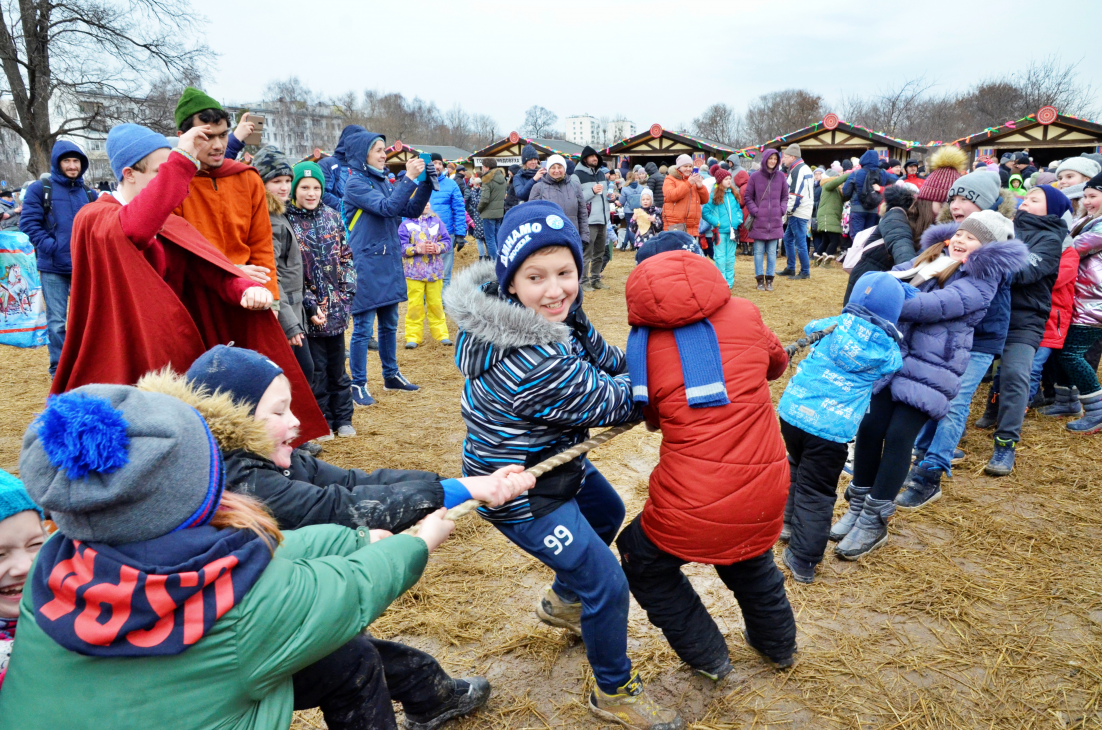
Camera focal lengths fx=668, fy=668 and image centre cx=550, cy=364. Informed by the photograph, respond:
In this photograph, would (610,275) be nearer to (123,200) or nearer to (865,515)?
(865,515)

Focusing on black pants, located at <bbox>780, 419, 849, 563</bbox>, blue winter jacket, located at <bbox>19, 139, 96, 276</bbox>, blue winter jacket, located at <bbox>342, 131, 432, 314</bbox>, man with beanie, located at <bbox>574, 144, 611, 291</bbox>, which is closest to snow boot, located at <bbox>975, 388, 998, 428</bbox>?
black pants, located at <bbox>780, 419, 849, 563</bbox>

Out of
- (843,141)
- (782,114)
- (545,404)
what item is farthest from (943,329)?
(782,114)

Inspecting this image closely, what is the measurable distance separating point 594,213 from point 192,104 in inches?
345

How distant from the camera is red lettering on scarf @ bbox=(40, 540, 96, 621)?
4.35ft

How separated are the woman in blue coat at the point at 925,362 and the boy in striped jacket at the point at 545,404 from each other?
1.90m

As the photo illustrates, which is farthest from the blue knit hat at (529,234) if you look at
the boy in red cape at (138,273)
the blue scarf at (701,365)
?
the boy in red cape at (138,273)

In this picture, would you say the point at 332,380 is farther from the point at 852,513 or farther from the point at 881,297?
the point at 881,297

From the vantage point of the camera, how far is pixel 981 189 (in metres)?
4.23

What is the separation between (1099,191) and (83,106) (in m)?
25.3

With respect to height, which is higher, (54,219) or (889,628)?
(54,219)

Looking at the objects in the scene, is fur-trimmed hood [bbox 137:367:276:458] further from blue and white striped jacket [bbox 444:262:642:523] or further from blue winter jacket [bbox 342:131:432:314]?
blue winter jacket [bbox 342:131:432:314]

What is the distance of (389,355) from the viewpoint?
6.73 m

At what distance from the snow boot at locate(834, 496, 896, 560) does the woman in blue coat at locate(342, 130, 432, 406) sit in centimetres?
424

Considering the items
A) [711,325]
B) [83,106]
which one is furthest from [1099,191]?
[83,106]
